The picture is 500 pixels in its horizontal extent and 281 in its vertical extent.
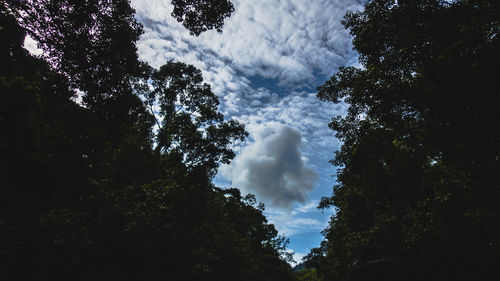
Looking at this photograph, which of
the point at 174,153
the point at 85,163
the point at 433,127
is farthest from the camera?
the point at 174,153

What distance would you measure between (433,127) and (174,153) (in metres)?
13.4

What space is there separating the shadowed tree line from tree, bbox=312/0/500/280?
21.0 ft

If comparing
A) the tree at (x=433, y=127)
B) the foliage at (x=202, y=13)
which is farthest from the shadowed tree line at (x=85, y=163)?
the tree at (x=433, y=127)

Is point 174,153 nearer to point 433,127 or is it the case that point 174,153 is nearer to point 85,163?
point 85,163

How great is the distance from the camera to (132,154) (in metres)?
12.7

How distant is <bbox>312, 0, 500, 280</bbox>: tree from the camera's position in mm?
5316

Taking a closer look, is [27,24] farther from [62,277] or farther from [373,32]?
[373,32]

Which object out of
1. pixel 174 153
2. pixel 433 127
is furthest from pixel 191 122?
pixel 433 127

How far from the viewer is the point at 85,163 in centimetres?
984

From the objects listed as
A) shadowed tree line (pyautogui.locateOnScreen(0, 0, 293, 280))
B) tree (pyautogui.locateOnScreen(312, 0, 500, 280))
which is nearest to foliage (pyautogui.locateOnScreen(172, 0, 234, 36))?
shadowed tree line (pyautogui.locateOnScreen(0, 0, 293, 280))

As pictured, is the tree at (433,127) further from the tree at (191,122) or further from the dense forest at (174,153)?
the tree at (191,122)

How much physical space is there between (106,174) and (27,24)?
6.69 metres

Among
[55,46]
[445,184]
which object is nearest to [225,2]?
[55,46]

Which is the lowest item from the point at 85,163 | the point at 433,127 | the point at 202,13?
the point at 433,127
